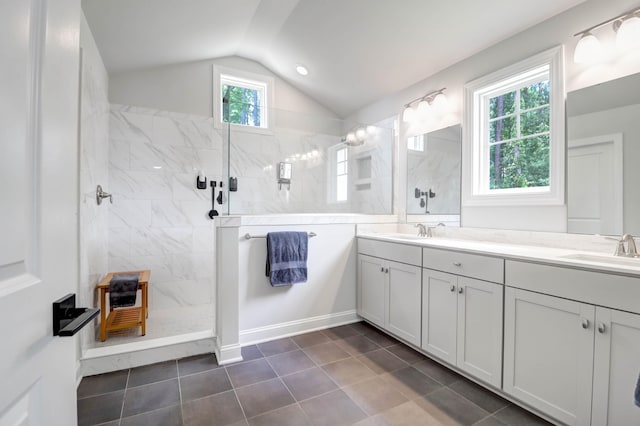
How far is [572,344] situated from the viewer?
4.93ft

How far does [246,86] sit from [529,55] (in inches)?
121

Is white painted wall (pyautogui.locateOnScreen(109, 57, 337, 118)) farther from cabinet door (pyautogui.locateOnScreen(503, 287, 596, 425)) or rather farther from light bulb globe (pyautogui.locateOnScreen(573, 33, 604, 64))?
cabinet door (pyautogui.locateOnScreen(503, 287, 596, 425))

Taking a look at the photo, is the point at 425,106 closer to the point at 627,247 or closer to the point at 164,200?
the point at 627,247

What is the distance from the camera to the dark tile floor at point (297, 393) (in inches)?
65.8

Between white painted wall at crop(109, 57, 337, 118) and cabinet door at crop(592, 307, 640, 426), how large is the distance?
3870 millimetres

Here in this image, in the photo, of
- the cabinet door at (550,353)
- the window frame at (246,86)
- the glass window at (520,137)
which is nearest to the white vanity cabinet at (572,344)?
the cabinet door at (550,353)

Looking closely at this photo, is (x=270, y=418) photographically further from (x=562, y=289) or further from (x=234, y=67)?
(x=234, y=67)

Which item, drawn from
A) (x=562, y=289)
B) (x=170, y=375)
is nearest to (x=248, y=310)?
(x=170, y=375)

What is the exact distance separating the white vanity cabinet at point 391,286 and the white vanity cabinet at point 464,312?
10cm

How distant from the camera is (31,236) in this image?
0.55 metres

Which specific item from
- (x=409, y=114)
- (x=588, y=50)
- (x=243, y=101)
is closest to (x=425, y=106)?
(x=409, y=114)

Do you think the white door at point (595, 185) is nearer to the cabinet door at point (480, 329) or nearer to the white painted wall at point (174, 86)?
the cabinet door at point (480, 329)

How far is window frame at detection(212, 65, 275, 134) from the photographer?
3187mm

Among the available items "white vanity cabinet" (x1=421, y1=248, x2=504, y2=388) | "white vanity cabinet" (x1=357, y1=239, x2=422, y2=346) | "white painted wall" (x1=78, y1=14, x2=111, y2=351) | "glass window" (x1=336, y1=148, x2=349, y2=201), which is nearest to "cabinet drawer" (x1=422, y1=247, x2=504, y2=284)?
"white vanity cabinet" (x1=421, y1=248, x2=504, y2=388)
